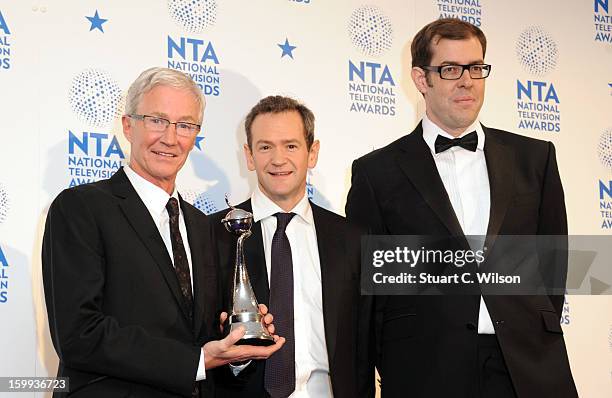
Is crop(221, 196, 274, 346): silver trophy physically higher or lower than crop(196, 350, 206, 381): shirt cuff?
higher

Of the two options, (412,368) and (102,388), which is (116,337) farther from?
(412,368)

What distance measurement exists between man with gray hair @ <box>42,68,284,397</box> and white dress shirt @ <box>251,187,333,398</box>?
0.29m

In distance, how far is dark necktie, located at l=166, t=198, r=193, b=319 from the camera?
8.68ft

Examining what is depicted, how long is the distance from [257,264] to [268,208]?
23cm

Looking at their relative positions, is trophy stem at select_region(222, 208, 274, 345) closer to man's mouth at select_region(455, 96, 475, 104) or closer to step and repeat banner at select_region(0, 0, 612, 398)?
man's mouth at select_region(455, 96, 475, 104)

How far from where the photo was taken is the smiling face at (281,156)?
10.2ft

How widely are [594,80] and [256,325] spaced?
3.15m

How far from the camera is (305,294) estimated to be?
305cm

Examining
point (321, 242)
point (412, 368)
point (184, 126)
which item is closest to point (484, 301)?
point (412, 368)

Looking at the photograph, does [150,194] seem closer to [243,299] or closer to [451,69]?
[243,299]

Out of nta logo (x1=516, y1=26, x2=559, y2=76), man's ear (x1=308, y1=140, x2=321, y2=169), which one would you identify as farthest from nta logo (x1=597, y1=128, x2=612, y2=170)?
man's ear (x1=308, y1=140, x2=321, y2=169)

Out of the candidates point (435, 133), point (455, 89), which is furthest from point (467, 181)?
point (455, 89)

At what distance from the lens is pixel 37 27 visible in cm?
367

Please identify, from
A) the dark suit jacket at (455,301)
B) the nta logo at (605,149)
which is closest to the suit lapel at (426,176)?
the dark suit jacket at (455,301)
